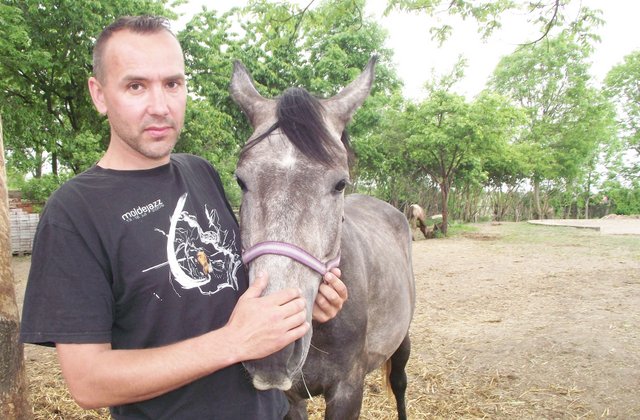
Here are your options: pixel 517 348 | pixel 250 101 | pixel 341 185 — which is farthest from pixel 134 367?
pixel 517 348

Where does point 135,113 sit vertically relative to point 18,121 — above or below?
below

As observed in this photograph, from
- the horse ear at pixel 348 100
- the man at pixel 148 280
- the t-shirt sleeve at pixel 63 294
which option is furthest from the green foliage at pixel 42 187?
the t-shirt sleeve at pixel 63 294

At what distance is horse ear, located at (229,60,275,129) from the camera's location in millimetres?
1871

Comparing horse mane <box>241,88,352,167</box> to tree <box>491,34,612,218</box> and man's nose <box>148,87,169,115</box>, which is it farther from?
tree <box>491,34,612,218</box>

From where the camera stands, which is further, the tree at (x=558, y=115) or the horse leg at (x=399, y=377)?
the tree at (x=558, y=115)

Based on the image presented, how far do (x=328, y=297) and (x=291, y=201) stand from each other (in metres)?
0.37

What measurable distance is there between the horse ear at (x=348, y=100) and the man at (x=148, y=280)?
0.68 m

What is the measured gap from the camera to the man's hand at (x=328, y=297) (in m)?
1.45

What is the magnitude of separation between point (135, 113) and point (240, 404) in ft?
3.40

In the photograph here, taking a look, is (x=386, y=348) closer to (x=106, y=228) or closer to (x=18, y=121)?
(x=106, y=228)

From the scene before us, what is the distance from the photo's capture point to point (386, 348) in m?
2.77

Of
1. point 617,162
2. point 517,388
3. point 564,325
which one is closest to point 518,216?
point 617,162

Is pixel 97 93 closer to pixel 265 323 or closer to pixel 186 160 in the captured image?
pixel 186 160

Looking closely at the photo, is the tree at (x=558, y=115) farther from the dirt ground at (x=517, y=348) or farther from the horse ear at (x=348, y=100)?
the horse ear at (x=348, y=100)
